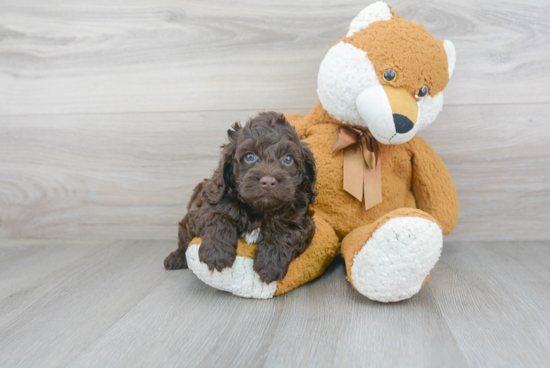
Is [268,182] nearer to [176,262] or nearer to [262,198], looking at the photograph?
[262,198]

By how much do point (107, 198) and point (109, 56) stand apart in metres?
0.53

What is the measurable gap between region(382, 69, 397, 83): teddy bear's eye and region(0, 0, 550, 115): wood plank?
43cm

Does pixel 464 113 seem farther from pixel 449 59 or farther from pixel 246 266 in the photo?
pixel 246 266

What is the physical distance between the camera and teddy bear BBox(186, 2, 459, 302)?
884 mm

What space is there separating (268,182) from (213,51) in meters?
0.76

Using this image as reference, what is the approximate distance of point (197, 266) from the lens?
96 centimetres

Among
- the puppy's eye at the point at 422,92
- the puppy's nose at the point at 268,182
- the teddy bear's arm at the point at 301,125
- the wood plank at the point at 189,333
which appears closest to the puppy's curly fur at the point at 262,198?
the puppy's nose at the point at 268,182

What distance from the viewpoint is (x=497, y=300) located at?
3.15 ft

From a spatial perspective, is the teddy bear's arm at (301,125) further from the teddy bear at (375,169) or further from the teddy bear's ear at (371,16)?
the teddy bear's ear at (371,16)

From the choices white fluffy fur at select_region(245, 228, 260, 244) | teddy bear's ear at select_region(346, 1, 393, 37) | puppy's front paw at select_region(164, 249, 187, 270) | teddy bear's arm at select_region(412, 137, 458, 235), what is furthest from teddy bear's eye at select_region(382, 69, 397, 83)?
puppy's front paw at select_region(164, 249, 187, 270)

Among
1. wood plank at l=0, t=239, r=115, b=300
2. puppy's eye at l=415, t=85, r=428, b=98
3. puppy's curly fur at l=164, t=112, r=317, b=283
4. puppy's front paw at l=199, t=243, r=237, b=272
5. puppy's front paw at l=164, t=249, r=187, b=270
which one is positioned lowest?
wood plank at l=0, t=239, r=115, b=300

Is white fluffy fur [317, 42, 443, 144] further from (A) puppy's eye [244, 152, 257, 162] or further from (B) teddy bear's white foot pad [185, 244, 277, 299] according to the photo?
(B) teddy bear's white foot pad [185, 244, 277, 299]

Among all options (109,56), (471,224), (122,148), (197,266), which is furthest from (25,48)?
(471,224)

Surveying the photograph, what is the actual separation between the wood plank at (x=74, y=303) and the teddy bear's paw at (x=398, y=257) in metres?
0.59
